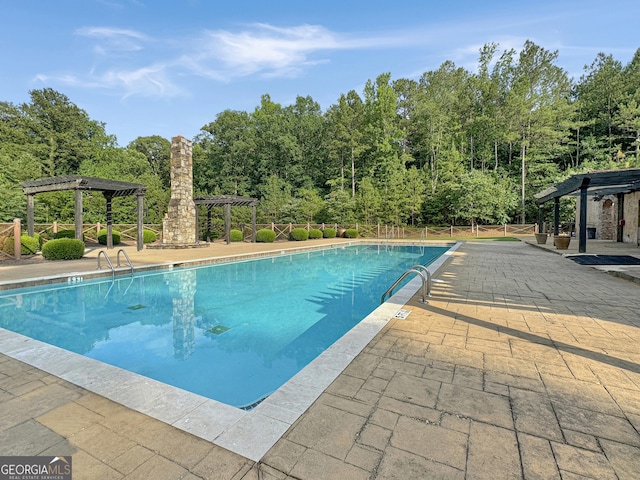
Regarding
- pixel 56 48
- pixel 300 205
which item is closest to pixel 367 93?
pixel 300 205

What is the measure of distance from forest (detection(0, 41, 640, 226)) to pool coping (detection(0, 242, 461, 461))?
21.3 m

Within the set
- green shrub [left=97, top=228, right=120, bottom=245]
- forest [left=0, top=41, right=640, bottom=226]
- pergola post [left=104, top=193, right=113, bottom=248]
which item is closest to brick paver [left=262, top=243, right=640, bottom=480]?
pergola post [left=104, top=193, right=113, bottom=248]

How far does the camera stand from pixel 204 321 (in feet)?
16.6

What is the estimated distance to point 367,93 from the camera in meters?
32.0

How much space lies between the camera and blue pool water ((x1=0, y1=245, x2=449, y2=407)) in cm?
353

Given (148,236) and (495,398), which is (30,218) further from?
(495,398)

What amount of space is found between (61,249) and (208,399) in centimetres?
1081

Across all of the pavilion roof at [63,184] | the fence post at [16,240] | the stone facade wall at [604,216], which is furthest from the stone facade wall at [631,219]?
the fence post at [16,240]

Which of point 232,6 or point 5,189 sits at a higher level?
point 232,6

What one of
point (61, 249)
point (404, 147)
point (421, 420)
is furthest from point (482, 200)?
point (421, 420)

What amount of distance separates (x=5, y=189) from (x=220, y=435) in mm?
22184

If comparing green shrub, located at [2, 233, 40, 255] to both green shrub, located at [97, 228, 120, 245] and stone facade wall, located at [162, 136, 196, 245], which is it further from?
stone facade wall, located at [162, 136, 196, 245]

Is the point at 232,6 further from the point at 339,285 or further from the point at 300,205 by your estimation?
→ the point at 300,205

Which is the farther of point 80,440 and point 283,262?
point 283,262
